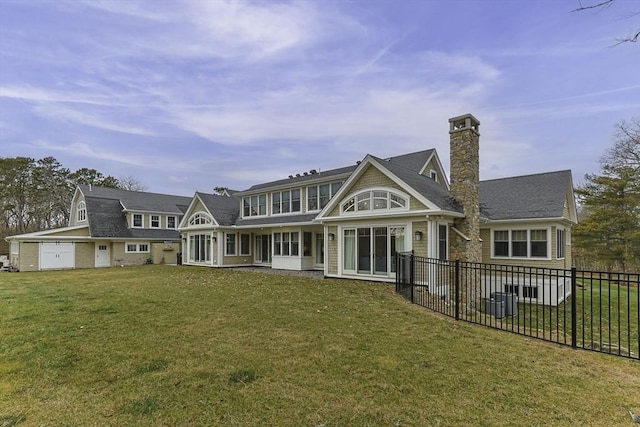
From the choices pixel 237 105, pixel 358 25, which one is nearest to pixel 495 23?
pixel 358 25

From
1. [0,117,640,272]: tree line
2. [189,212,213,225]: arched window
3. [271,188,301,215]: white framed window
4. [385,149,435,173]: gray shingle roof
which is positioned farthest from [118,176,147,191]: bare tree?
[0,117,640,272]: tree line

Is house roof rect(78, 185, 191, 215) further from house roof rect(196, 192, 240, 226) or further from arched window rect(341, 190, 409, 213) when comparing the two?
arched window rect(341, 190, 409, 213)

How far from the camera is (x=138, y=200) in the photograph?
29.0m

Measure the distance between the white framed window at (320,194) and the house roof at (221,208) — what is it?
6.38 meters

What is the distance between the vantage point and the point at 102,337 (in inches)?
233

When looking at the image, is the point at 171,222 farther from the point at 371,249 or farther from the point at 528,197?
the point at 528,197

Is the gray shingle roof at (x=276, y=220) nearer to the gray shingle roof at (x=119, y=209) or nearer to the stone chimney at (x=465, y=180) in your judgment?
the stone chimney at (x=465, y=180)

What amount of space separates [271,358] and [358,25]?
40.7ft

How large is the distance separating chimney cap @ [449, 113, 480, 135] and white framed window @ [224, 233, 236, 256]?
1534cm

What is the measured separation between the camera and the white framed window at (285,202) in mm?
19594

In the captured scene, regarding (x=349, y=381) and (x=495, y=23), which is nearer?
(x=349, y=381)

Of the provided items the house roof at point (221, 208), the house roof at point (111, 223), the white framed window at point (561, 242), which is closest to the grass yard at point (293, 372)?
the white framed window at point (561, 242)

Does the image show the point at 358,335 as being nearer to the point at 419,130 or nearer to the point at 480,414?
the point at 480,414

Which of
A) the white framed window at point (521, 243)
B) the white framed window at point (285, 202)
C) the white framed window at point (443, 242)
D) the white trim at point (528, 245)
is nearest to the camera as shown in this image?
the white framed window at point (443, 242)
